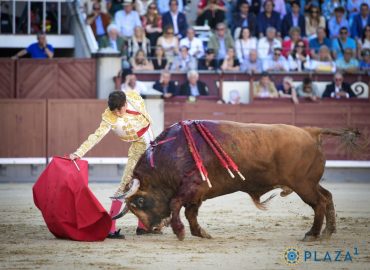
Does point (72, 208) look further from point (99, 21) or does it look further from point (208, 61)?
point (99, 21)

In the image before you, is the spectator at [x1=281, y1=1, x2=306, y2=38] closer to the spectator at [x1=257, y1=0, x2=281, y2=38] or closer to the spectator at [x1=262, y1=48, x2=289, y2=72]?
the spectator at [x1=257, y1=0, x2=281, y2=38]

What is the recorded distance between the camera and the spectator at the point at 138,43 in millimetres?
17188

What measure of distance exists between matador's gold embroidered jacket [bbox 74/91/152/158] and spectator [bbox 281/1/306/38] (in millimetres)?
8508

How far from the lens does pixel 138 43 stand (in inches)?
681

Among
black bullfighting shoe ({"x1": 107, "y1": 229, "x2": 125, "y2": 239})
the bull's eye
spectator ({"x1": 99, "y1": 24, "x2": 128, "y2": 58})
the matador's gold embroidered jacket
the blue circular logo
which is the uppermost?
the matador's gold embroidered jacket

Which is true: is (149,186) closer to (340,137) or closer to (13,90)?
(340,137)

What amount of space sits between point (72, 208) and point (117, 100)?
3.29 ft

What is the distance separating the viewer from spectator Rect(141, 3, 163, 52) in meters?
17.5

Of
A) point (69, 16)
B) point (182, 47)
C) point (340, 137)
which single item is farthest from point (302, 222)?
point (69, 16)

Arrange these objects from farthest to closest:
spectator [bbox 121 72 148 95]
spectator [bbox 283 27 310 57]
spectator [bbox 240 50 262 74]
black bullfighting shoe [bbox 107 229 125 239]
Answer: spectator [bbox 283 27 310 57] → spectator [bbox 240 50 262 74] → spectator [bbox 121 72 148 95] → black bullfighting shoe [bbox 107 229 125 239]

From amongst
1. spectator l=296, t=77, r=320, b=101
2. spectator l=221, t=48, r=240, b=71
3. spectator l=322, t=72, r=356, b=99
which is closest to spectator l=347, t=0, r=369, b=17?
spectator l=322, t=72, r=356, b=99

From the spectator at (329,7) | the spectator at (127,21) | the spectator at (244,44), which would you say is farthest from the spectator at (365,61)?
the spectator at (127,21)

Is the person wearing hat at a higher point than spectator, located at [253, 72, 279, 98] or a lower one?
higher

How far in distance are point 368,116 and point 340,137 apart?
780 centimetres
